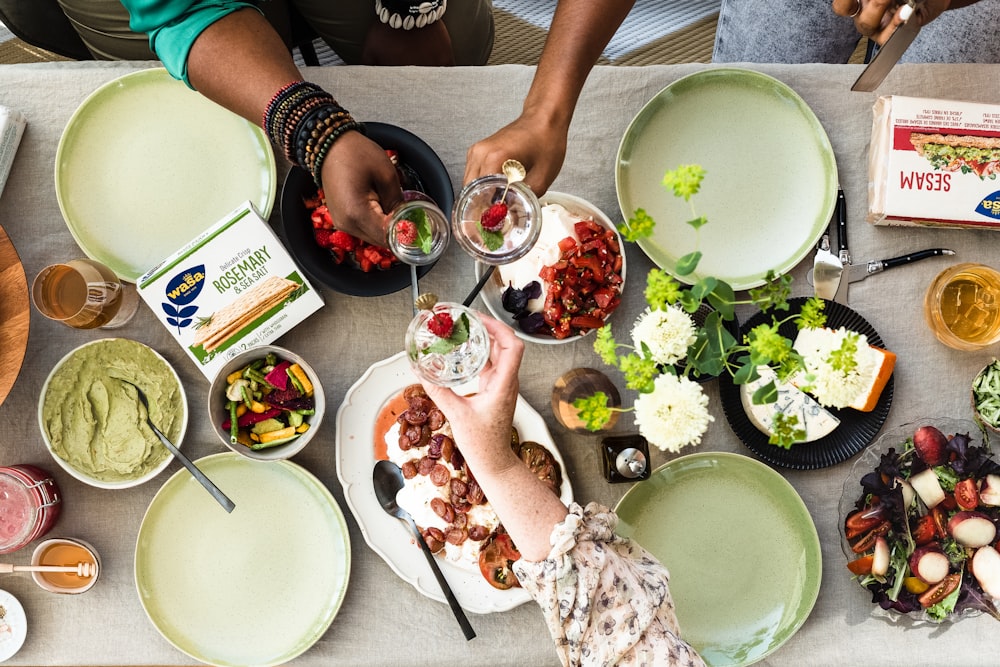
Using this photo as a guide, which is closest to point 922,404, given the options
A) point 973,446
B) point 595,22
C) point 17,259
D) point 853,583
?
point 973,446

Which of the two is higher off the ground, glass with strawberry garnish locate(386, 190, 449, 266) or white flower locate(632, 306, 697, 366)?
glass with strawberry garnish locate(386, 190, 449, 266)

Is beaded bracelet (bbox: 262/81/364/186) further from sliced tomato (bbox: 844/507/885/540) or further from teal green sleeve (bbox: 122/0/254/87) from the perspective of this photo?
sliced tomato (bbox: 844/507/885/540)

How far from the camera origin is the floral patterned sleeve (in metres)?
0.94

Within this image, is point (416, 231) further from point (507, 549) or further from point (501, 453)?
point (507, 549)

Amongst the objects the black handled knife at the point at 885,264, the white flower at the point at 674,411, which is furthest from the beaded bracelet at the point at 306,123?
the black handled knife at the point at 885,264

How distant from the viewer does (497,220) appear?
1012 millimetres

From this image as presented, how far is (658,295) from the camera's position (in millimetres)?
810

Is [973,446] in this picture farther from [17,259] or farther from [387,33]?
[17,259]

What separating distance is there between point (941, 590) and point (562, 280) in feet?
2.63

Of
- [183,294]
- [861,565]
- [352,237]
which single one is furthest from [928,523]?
[183,294]

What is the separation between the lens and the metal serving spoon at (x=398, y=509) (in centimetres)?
114

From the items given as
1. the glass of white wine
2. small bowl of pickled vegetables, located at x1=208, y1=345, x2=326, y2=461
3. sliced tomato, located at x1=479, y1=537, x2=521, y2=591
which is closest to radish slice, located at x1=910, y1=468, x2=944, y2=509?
sliced tomato, located at x1=479, y1=537, x2=521, y2=591

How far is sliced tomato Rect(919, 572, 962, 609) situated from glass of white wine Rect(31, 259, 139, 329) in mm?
1468

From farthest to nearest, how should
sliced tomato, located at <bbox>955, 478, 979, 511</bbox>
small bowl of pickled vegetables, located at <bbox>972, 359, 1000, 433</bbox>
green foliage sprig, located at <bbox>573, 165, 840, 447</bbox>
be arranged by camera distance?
small bowl of pickled vegetables, located at <bbox>972, 359, 1000, 433</bbox> → sliced tomato, located at <bbox>955, 478, 979, 511</bbox> → green foliage sprig, located at <bbox>573, 165, 840, 447</bbox>
